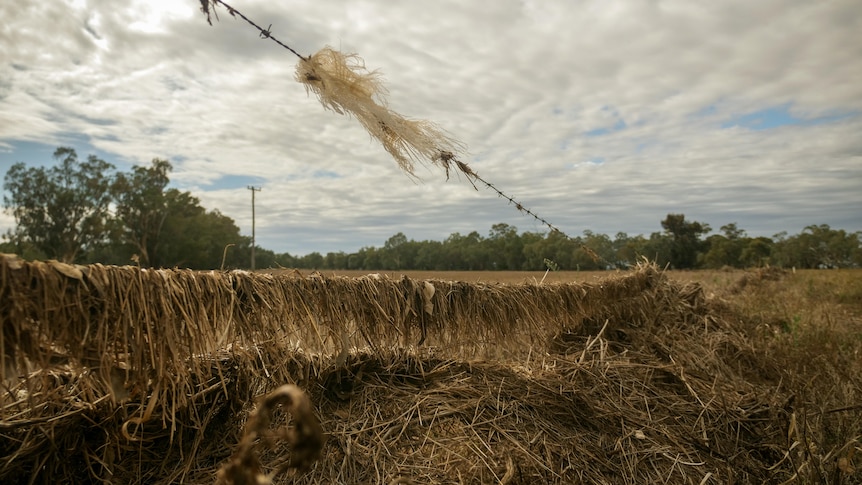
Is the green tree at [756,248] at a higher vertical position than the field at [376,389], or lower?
higher

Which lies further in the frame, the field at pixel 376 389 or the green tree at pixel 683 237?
the green tree at pixel 683 237

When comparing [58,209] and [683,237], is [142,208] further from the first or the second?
[683,237]

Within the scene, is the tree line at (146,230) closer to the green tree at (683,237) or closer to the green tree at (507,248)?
the green tree at (683,237)

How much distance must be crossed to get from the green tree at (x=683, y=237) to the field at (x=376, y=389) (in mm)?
30889

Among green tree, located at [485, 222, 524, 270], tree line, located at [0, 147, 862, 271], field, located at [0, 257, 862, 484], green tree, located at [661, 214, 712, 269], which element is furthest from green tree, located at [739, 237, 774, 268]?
field, located at [0, 257, 862, 484]

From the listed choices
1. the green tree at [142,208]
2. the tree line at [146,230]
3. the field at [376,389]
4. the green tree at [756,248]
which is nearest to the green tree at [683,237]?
the tree line at [146,230]

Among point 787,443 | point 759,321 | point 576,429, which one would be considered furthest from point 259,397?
point 759,321

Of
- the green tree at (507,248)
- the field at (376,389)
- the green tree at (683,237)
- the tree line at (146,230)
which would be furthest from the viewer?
the tree line at (146,230)

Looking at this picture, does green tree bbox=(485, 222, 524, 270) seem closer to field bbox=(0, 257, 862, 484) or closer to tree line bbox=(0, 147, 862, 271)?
field bbox=(0, 257, 862, 484)

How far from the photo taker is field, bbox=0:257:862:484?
1.99 meters

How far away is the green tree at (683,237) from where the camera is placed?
1323 inches

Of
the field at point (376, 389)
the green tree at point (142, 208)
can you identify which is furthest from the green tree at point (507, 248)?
the green tree at point (142, 208)

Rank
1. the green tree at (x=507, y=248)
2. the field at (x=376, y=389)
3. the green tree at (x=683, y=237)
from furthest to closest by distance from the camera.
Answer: the green tree at (x=683, y=237), the green tree at (x=507, y=248), the field at (x=376, y=389)

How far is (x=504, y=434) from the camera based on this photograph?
10.3 ft
